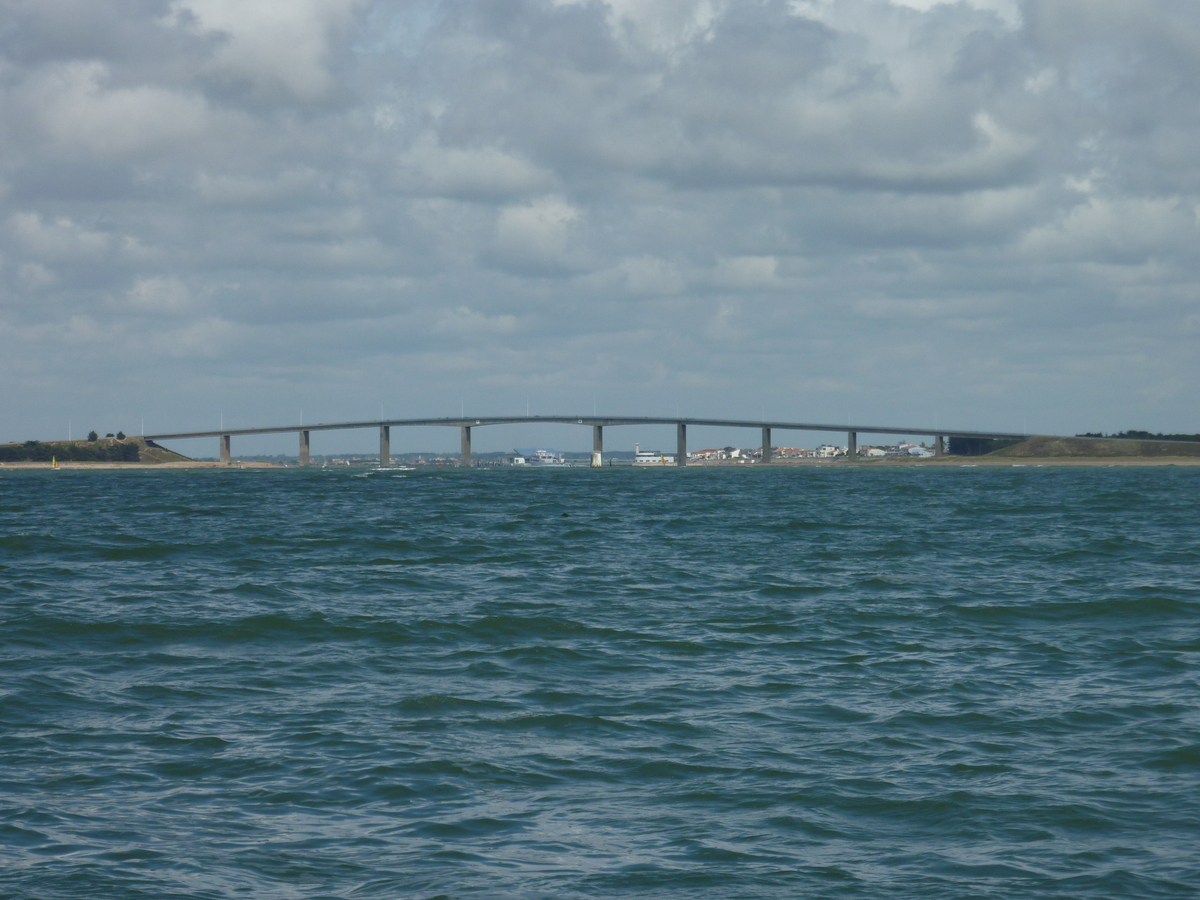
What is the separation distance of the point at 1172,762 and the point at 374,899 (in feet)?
26.1

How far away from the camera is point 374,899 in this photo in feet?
29.3

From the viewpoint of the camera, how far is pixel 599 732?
45.6 ft

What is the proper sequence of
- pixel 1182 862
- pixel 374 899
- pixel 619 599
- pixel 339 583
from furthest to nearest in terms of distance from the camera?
pixel 339 583 → pixel 619 599 → pixel 1182 862 → pixel 374 899

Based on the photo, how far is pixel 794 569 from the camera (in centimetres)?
3070

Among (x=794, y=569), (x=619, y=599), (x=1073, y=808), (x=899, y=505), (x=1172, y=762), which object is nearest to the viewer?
(x=1073, y=808)

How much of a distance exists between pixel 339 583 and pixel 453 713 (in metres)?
13.3

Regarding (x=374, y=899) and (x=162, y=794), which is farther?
(x=162, y=794)

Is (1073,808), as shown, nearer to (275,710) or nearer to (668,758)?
(668,758)

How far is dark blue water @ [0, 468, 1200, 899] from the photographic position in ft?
31.8

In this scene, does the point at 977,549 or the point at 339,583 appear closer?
the point at 339,583

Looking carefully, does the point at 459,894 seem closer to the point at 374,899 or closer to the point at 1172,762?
the point at 374,899

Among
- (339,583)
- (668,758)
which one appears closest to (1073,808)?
(668,758)

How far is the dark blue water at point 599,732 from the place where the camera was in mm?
9688

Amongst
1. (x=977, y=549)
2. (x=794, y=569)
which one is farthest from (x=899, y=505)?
(x=794, y=569)
